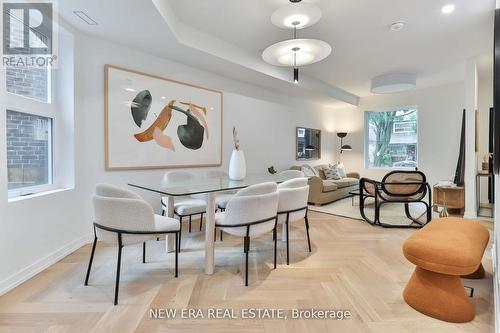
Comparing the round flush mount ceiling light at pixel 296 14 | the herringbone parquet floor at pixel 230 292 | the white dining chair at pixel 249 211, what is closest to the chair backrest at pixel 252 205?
the white dining chair at pixel 249 211

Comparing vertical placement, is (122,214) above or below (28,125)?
below

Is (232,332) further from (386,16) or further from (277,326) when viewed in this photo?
(386,16)

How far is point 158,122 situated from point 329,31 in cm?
249

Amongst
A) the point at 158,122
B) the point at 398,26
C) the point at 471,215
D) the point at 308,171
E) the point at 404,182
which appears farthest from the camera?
the point at 308,171

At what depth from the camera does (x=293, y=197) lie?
2.52 meters

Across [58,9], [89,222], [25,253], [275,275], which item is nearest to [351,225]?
[275,275]

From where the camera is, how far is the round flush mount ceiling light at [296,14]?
225 cm

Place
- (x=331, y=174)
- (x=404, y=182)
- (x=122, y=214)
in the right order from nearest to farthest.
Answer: (x=122, y=214)
(x=404, y=182)
(x=331, y=174)

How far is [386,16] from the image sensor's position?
2898 mm

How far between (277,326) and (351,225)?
2.54 m

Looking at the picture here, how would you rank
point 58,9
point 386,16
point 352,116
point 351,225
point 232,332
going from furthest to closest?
point 352,116 < point 351,225 < point 386,16 < point 58,9 < point 232,332

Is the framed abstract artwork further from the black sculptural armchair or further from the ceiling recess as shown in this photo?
the black sculptural armchair

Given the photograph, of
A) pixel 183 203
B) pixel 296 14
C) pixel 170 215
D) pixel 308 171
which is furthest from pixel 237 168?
pixel 308 171

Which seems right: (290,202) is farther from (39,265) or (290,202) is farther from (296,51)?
(39,265)
